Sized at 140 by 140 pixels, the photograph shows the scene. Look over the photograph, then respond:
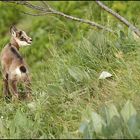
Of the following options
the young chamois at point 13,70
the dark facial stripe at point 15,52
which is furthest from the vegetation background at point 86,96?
the dark facial stripe at point 15,52

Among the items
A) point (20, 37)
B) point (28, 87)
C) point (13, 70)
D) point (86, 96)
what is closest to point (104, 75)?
point (86, 96)

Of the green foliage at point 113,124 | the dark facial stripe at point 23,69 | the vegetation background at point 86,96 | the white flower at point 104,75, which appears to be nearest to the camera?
the green foliage at point 113,124

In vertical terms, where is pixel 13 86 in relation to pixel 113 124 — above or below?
above

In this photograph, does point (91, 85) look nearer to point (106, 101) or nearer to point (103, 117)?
point (106, 101)

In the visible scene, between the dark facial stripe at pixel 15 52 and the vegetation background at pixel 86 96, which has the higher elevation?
the dark facial stripe at pixel 15 52

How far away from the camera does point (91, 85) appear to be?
5.16m

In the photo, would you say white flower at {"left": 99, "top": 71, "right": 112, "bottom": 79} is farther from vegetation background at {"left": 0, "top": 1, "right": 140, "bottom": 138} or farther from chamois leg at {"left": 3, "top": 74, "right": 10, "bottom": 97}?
chamois leg at {"left": 3, "top": 74, "right": 10, "bottom": 97}

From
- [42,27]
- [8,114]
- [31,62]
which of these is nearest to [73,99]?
[8,114]

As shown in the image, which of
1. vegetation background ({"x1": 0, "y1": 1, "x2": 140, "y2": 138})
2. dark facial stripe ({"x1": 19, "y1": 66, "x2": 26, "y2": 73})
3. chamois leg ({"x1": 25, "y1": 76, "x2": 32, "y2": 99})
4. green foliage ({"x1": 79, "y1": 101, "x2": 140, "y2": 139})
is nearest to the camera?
green foliage ({"x1": 79, "y1": 101, "x2": 140, "y2": 139})

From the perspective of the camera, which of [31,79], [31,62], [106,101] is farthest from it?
[31,62]

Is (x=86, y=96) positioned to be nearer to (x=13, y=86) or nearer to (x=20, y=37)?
(x=13, y=86)

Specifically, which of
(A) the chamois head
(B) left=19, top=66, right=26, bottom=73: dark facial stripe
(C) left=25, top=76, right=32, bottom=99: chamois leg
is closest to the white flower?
(C) left=25, top=76, right=32, bottom=99: chamois leg

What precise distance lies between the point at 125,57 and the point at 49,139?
1.52m

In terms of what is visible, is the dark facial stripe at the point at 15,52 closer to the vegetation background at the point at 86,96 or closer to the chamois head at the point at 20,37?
the chamois head at the point at 20,37
